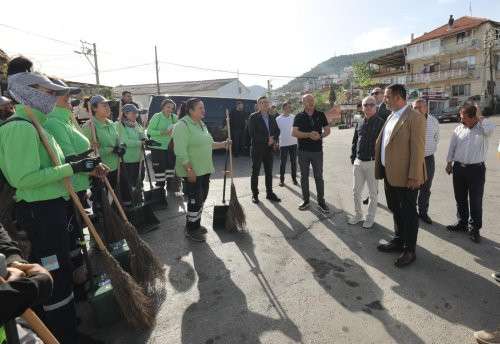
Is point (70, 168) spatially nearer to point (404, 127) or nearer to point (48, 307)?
point (48, 307)

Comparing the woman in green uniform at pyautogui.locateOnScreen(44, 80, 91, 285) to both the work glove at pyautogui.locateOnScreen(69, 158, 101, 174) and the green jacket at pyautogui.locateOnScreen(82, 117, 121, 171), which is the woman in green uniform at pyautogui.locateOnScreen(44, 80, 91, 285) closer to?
the work glove at pyautogui.locateOnScreen(69, 158, 101, 174)

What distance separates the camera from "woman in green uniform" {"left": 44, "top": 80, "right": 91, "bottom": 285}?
2.87m

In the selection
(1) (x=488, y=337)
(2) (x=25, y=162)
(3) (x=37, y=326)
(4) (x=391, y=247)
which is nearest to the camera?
(3) (x=37, y=326)

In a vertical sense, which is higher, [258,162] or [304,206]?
[258,162]

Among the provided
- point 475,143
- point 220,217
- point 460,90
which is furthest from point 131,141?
point 460,90

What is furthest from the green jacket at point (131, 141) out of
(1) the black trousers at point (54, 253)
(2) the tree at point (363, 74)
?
(2) the tree at point (363, 74)

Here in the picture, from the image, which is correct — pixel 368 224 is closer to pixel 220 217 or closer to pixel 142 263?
pixel 220 217

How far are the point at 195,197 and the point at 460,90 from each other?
44.7m

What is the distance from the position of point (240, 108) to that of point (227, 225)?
22.9ft

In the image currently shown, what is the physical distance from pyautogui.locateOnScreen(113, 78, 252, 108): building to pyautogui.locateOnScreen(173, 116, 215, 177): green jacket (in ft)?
138

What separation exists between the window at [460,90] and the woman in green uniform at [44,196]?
45.7 metres

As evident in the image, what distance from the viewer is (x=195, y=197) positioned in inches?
173

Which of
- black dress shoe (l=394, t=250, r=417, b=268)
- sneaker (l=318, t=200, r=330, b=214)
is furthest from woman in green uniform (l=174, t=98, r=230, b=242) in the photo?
black dress shoe (l=394, t=250, r=417, b=268)

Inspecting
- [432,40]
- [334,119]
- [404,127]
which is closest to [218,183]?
[404,127]
